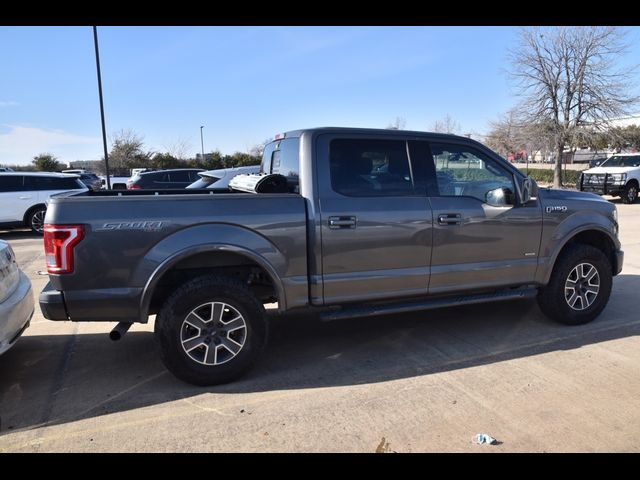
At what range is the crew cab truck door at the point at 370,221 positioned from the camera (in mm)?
3936

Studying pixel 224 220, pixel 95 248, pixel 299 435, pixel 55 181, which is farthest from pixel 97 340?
pixel 55 181

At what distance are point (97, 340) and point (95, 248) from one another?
1.78 metres

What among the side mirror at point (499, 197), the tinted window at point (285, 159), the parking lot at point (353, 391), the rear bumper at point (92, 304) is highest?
the tinted window at point (285, 159)

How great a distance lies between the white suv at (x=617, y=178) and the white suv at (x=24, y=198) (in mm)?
19371

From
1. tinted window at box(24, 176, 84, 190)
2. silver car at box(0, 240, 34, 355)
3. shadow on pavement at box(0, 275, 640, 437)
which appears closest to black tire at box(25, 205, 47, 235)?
tinted window at box(24, 176, 84, 190)

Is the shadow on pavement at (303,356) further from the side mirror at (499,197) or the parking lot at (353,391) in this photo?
the side mirror at (499,197)

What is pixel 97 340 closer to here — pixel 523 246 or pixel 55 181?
pixel 523 246

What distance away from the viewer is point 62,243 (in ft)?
11.1

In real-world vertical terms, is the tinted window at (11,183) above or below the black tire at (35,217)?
above

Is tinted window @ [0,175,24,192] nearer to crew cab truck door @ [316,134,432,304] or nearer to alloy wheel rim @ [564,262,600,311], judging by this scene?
crew cab truck door @ [316,134,432,304]

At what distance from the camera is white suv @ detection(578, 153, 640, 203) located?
18.2 meters

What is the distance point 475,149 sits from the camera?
15.0 ft

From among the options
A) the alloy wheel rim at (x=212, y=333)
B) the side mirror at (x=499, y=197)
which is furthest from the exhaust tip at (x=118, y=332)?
the side mirror at (x=499, y=197)

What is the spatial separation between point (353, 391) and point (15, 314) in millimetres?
2723
